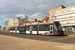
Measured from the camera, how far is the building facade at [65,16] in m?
41.8

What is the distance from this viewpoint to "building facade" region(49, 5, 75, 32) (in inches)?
1645

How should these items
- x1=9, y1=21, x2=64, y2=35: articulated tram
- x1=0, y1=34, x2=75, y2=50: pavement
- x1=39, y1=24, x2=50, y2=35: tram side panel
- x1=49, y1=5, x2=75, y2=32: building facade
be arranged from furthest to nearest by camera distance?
x1=49, y1=5, x2=75, y2=32: building facade
x1=39, y1=24, x2=50, y2=35: tram side panel
x1=9, y1=21, x2=64, y2=35: articulated tram
x1=0, y1=34, x2=75, y2=50: pavement

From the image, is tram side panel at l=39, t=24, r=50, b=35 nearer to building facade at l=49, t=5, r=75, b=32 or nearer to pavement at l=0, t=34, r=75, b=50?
pavement at l=0, t=34, r=75, b=50

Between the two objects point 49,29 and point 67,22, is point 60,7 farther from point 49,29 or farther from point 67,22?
point 49,29

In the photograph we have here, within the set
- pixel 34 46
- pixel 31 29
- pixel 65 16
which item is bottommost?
pixel 34 46

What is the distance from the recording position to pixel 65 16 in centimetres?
4509

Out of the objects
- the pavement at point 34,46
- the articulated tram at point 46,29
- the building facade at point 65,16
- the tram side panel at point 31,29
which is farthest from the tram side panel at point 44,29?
the building facade at point 65,16

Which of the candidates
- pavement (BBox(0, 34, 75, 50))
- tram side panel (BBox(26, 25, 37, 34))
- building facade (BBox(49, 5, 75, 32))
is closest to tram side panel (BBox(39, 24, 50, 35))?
tram side panel (BBox(26, 25, 37, 34))

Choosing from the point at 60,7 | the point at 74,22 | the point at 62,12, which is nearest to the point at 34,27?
the point at 74,22

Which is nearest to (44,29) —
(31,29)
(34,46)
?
(31,29)

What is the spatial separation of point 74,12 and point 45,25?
3048 cm

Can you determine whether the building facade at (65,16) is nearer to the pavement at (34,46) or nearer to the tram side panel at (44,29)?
the tram side panel at (44,29)

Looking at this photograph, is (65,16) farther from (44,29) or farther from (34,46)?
(34,46)

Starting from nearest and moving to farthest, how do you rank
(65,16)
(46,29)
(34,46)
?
(34,46)
(46,29)
(65,16)
